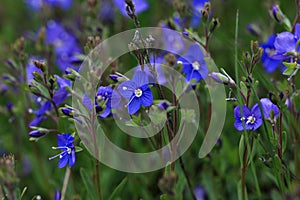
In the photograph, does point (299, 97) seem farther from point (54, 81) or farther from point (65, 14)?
point (65, 14)

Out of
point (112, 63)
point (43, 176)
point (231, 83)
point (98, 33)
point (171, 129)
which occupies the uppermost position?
point (98, 33)

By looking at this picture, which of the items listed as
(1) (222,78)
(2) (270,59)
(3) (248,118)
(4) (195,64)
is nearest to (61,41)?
(4) (195,64)

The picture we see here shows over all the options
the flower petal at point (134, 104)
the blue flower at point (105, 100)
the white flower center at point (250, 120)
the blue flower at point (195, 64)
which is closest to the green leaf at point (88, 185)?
the blue flower at point (105, 100)

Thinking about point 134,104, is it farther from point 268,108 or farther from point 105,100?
point 268,108

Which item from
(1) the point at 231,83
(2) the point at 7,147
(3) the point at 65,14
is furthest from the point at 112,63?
(3) the point at 65,14

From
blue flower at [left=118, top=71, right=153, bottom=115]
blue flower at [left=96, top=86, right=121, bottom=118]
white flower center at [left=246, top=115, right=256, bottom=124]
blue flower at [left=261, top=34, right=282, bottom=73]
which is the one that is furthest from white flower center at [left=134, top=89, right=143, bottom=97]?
blue flower at [left=261, top=34, right=282, bottom=73]
